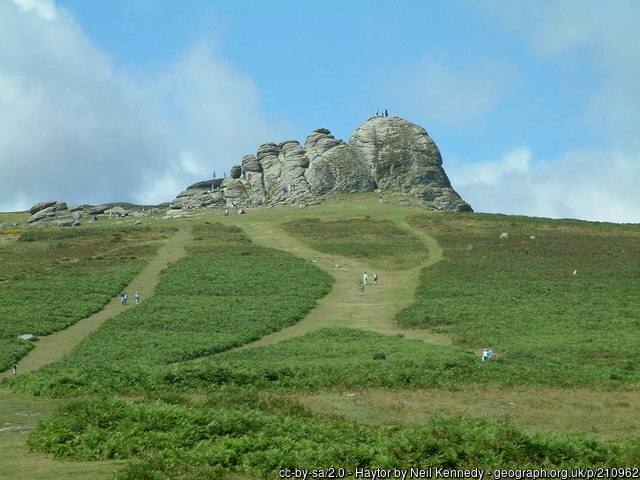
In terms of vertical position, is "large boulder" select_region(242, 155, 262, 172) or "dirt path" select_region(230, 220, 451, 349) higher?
"large boulder" select_region(242, 155, 262, 172)

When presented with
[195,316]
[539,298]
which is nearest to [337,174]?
[539,298]

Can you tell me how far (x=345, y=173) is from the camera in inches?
5177

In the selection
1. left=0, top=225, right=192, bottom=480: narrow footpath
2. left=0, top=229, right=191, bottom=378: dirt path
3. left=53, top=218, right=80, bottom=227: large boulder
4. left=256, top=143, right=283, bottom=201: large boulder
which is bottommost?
left=0, top=225, right=192, bottom=480: narrow footpath

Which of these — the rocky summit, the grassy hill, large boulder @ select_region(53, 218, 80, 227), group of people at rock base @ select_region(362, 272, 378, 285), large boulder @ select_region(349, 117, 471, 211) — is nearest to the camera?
the grassy hill

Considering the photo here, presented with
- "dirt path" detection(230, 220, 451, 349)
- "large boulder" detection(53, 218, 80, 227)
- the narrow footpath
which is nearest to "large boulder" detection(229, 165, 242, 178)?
"large boulder" detection(53, 218, 80, 227)

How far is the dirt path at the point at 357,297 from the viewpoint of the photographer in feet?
171

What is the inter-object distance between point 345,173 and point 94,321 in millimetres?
81527

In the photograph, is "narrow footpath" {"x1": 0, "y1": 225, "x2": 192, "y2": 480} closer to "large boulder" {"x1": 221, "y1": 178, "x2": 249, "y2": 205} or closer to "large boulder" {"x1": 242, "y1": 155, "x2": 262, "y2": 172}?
"large boulder" {"x1": 221, "y1": 178, "x2": 249, "y2": 205}

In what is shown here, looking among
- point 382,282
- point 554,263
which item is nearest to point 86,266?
point 382,282

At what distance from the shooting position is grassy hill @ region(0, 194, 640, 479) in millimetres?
18031

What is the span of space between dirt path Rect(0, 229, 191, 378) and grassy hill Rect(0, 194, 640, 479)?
0.96 m

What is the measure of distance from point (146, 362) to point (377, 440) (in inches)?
915

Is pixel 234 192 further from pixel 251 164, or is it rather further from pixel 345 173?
pixel 345 173

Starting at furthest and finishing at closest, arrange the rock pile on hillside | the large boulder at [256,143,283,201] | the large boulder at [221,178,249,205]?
1. the large boulder at [221,178,249,205]
2. the large boulder at [256,143,283,201]
3. the rock pile on hillside
